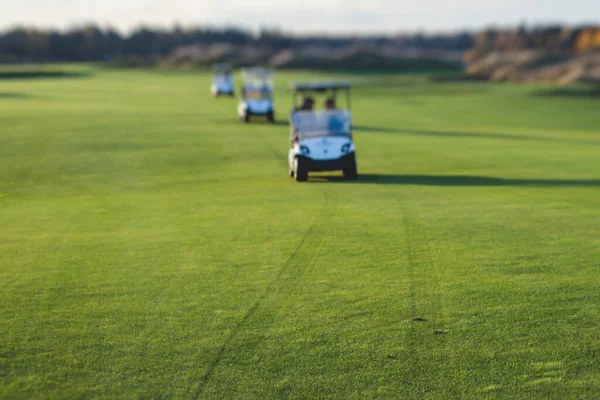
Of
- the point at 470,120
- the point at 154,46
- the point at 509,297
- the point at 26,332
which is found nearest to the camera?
the point at 26,332

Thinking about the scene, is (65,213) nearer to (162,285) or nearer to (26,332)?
(162,285)

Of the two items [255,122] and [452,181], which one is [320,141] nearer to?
[452,181]

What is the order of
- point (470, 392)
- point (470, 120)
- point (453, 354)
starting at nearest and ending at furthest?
point (470, 392)
point (453, 354)
point (470, 120)

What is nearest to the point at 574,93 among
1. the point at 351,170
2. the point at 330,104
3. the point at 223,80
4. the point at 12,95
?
the point at 223,80

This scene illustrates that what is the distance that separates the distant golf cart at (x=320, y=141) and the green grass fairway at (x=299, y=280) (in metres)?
0.42

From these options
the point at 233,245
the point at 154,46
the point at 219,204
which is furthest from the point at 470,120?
the point at 154,46

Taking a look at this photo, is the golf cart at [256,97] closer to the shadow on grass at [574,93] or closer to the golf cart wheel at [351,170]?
the golf cart wheel at [351,170]

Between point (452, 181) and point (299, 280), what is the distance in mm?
7923

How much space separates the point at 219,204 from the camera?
42.6ft

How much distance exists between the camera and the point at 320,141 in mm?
15922

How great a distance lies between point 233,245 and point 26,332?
3.45 meters

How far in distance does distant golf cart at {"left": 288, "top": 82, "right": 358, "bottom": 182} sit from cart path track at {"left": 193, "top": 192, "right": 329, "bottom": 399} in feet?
11.5

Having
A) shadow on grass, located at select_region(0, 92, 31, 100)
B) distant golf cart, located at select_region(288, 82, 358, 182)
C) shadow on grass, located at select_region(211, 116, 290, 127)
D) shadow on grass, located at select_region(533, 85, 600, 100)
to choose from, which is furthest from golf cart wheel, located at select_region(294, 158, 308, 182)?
shadow on grass, located at select_region(533, 85, 600, 100)

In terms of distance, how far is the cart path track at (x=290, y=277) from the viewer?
6.07 metres
